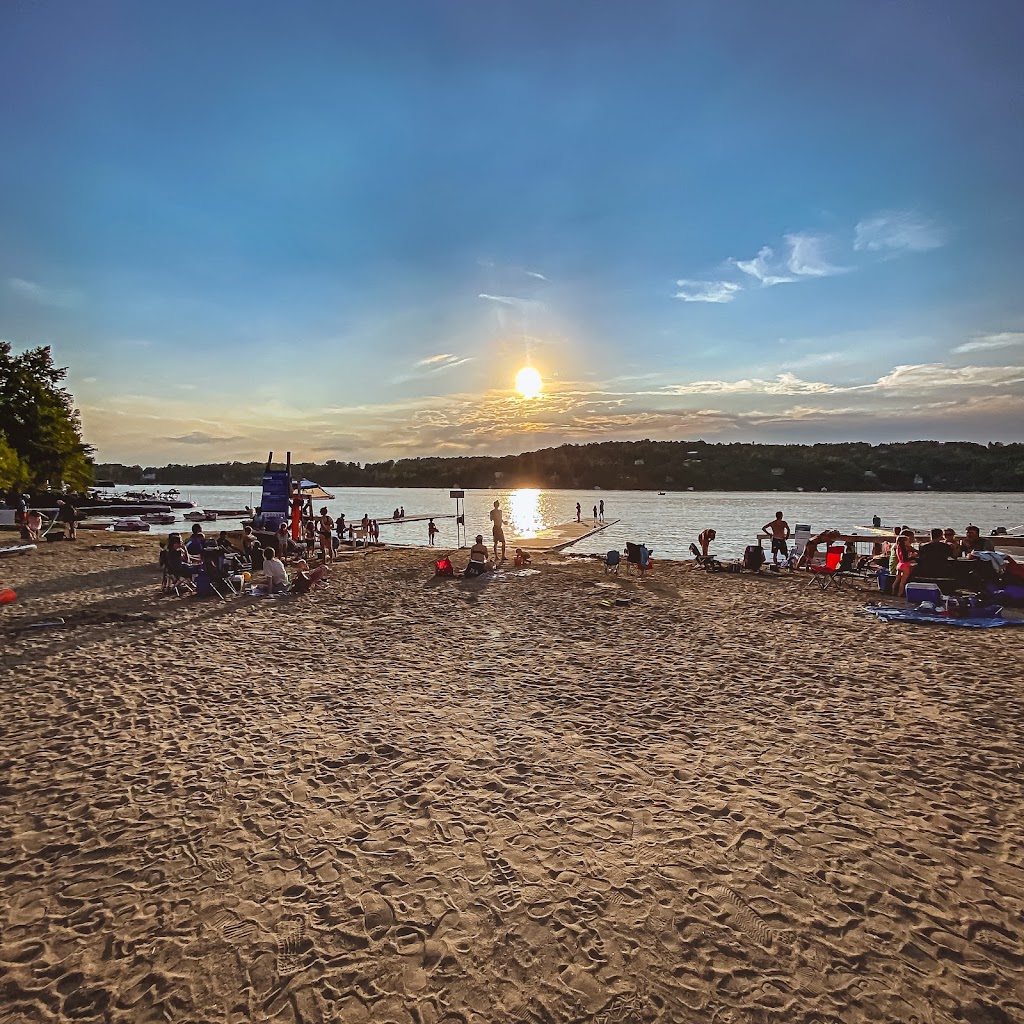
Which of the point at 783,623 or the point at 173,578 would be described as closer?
the point at 783,623

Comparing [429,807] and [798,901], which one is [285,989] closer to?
[429,807]

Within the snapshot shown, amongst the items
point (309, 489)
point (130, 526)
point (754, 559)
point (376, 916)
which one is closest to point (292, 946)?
point (376, 916)

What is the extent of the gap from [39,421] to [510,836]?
4930 cm

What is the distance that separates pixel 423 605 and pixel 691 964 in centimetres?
968

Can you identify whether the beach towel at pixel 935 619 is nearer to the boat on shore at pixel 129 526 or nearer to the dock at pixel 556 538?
the dock at pixel 556 538

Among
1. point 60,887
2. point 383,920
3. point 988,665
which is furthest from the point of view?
point 988,665

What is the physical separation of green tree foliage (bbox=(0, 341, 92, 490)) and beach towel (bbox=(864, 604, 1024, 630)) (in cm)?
4590

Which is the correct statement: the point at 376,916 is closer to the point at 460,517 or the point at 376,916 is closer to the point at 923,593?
the point at 923,593

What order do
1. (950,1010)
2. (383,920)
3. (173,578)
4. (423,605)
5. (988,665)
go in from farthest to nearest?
(173,578)
(423,605)
(988,665)
(383,920)
(950,1010)

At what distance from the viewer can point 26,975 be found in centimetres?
278

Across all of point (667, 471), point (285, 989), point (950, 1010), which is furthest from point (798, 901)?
point (667, 471)

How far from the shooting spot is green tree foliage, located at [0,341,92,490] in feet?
125

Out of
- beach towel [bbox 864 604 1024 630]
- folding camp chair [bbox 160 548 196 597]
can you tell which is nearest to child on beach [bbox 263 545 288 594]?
folding camp chair [bbox 160 548 196 597]

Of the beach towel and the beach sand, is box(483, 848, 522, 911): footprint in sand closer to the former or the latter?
the beach sand
